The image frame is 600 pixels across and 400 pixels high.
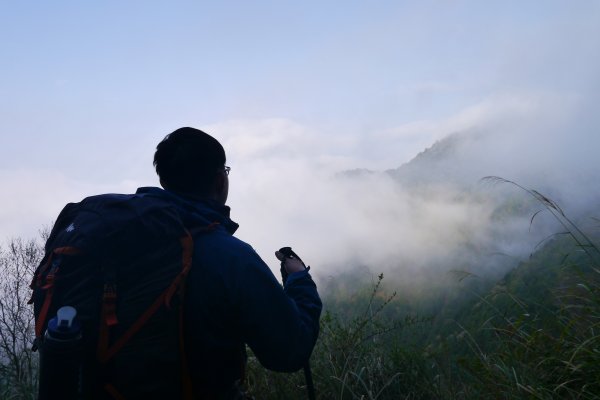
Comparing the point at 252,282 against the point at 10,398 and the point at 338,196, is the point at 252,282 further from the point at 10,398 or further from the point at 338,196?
the point at 338,196

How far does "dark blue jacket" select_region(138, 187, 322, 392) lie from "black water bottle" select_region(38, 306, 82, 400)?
1.16 ft

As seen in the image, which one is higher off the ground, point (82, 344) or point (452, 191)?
point (452, 191)

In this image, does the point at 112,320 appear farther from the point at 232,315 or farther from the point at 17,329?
the point at 17,329

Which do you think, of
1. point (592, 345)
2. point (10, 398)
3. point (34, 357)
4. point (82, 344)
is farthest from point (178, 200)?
point (34, 357)

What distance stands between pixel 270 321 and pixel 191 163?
74 centimetres

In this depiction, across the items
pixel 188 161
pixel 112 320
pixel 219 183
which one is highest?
pixel 188 161

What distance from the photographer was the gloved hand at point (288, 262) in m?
2.21

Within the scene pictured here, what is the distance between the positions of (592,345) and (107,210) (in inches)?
82.3

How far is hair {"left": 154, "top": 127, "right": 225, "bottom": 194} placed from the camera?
2.18 m

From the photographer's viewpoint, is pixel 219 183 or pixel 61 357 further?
pixel 219 183

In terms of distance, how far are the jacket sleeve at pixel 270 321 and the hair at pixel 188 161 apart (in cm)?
46

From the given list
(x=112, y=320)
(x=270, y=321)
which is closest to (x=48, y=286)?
(x=112, y=320)

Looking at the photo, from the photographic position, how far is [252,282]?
1.84 m

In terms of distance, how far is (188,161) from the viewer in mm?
2178
